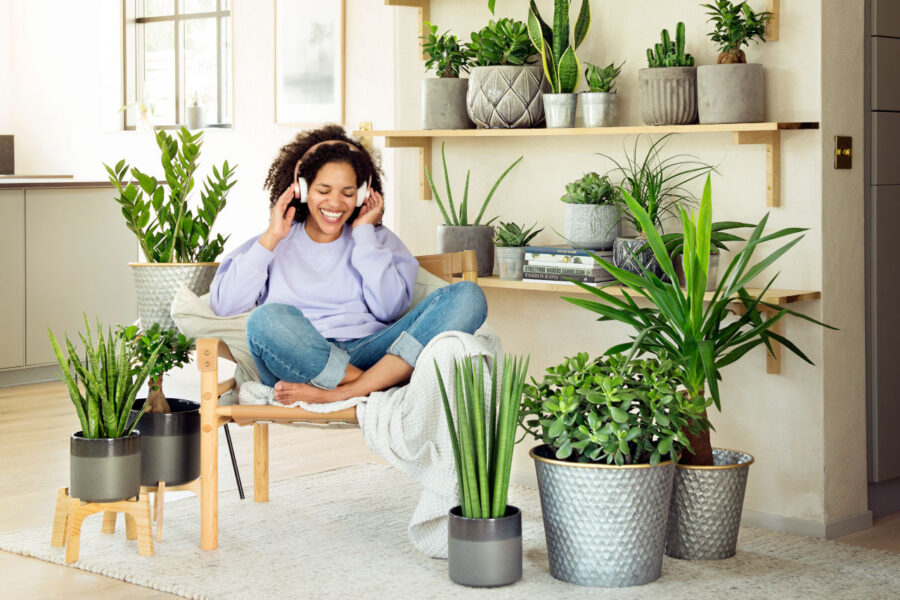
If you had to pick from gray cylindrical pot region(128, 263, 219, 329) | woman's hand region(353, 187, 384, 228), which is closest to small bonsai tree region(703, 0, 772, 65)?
woman's hand region(353, 187, 384, 228)

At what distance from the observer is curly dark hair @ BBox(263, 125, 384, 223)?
316 cm

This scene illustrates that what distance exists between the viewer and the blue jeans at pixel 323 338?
9.17ft

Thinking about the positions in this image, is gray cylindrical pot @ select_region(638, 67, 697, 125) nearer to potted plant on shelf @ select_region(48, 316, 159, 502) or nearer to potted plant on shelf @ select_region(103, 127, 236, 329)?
potted plant on shelf @ select_region(103, 127, 236, 329)

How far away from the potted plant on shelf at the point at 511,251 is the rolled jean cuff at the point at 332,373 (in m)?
0.71

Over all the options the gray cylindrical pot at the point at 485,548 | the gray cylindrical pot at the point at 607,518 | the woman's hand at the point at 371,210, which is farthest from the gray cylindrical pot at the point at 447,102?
the gray cylindrical pot at the point at 485,548

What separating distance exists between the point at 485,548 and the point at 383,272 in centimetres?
91

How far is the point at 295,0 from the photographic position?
20.5 feet

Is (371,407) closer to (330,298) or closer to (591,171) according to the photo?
(330,298)

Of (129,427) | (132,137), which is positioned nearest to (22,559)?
(129,427)

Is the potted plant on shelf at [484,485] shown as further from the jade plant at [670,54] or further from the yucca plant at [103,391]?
the jade plant at [670,54]

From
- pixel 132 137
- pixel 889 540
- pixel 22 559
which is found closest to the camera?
pixel 22 559

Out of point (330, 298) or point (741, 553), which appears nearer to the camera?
point (741, 553)

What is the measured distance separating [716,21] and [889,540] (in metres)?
1.40

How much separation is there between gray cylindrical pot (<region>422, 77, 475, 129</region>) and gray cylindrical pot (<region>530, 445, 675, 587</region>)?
131 centimetres
